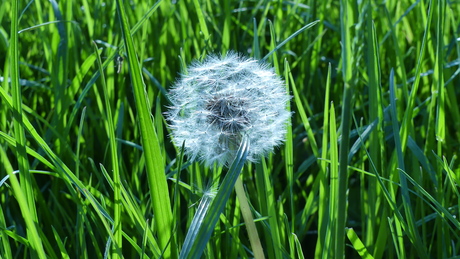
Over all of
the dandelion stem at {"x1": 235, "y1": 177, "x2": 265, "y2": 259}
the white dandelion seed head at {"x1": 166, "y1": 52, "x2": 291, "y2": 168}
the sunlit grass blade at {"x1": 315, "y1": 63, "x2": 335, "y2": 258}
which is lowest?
the sunlit grass blade at {"x1": 315, "y1": 63, "x2": 335, "y2": 258}

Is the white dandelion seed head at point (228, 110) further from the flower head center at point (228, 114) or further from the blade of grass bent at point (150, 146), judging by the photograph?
the blade of grass bent at point (150, 146)

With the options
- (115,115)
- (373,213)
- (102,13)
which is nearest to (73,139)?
(115,115)

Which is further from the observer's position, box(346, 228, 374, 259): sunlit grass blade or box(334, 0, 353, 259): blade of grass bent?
box(346, 228, 374, 259): sunlit grass blade

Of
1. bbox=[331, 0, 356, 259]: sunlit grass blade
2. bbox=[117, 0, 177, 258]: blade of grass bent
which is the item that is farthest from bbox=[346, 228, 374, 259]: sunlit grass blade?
bbox=[117, 0, 177, 258]: blade of grass bent

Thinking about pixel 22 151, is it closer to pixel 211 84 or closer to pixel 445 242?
pixel 211 84

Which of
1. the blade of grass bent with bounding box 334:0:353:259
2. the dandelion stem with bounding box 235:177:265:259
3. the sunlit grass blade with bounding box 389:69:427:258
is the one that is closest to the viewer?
the blade of grass bent with bounding box 334:0:353:259

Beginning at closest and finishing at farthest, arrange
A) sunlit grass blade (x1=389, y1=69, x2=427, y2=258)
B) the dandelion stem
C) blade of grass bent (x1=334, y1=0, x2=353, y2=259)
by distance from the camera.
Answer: blade of grass bent (x1=334, y1=0, x2=353, y2=259) < the dandelion stem < sunlit grass blade (x1=389, y1=69, x2=427, y2=258)

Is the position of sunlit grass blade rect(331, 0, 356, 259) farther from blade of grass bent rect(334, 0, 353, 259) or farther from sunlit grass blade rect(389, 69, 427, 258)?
sunlit grass blade rect(389, 69, 427, 258)
